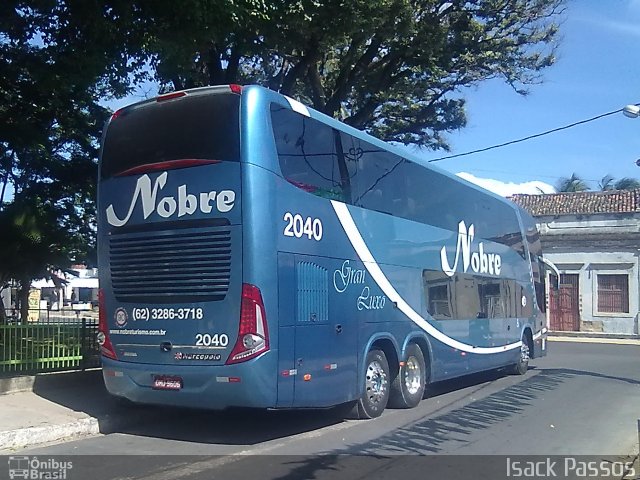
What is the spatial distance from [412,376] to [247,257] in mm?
4919

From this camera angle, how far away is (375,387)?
10.8 meters

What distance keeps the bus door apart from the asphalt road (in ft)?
2.10

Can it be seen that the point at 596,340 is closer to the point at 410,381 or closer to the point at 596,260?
the point at 596,260

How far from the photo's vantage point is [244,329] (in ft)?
27.2

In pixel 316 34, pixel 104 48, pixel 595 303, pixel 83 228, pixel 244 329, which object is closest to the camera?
pixel 244 329

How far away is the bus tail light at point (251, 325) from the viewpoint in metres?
8.27

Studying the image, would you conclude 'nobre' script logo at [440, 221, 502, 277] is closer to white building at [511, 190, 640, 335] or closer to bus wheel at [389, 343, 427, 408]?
bus wheel at [389, 343, 427, 408]

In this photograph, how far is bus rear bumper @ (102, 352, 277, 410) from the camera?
8.24m

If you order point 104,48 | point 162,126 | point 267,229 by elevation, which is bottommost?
point 267,229

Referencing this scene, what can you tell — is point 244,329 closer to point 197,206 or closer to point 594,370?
point 197,206

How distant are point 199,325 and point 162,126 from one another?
264cm

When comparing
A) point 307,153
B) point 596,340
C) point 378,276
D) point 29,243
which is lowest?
point 596,340

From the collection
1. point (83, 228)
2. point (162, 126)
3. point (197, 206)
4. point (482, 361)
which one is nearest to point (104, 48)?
point (162, 126)

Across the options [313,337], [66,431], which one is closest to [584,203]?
[313,337]
